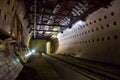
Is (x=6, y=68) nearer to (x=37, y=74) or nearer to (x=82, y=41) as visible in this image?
(x=37, y=74)

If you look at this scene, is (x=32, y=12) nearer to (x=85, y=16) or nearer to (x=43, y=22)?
(x=85, y=16)

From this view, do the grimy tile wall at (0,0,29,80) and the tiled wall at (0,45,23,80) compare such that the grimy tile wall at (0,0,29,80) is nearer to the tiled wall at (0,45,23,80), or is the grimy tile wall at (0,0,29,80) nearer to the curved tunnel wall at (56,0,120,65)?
the tiled wall at (0,45,23,80)

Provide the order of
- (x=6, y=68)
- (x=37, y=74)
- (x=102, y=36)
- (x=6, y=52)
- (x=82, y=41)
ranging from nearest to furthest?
1. (x=6, y=68)
2. (x=6, y=52)
3. (x=37, y=74)
4. (x=102, y=36)
5. (x=82, y=41)

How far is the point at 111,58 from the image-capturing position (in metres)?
7.64

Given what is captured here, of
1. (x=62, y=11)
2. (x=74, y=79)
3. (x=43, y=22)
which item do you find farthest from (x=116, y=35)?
(x=43, y=22)

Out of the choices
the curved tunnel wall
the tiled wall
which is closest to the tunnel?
the curved tunnel wall

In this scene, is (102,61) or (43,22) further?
(43,22)

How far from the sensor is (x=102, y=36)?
8.70m

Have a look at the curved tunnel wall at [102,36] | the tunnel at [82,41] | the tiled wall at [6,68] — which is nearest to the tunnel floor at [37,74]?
the tunnel at [82,41]

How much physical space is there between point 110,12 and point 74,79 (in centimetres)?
448

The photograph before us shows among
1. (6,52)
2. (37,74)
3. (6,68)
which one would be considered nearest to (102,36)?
(37,74)

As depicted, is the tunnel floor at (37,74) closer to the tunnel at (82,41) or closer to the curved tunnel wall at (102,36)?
the tunnel at (82,41)

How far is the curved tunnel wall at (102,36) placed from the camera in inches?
292

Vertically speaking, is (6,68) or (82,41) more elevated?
(82,41)
